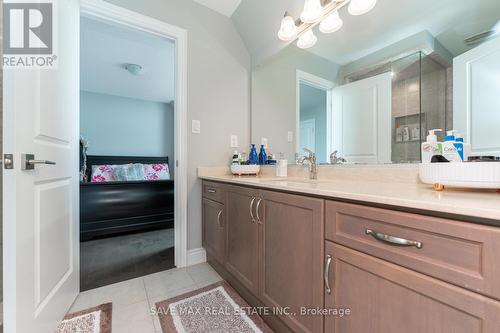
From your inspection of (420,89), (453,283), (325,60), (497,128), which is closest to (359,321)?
(453,283)

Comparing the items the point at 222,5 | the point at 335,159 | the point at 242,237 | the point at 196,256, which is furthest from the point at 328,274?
the point at 222,5

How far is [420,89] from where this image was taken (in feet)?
3.48

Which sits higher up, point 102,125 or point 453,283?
point 102,125

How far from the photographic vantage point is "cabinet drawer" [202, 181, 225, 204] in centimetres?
157

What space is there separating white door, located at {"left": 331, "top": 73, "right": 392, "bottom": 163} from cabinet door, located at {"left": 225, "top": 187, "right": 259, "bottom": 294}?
707 mm

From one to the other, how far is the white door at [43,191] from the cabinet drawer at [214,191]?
0.89 m

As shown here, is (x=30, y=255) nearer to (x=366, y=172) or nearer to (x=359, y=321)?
(x=359, y=321)

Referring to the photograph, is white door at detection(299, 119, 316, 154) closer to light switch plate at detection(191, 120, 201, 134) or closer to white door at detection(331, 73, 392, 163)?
white door at detection(331, 73, 392, 163)

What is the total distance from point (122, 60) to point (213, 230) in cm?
280

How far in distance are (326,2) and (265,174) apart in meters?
1.35

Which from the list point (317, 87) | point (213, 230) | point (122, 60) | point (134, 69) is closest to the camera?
point (317, 87)

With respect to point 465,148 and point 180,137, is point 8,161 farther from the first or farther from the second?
point 465,148

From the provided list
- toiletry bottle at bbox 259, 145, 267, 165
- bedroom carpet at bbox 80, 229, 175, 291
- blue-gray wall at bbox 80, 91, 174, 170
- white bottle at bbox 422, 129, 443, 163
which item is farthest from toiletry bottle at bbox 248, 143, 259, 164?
blue-gray wall at bbox 80, 91, 174, 170

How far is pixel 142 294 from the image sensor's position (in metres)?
1.44
